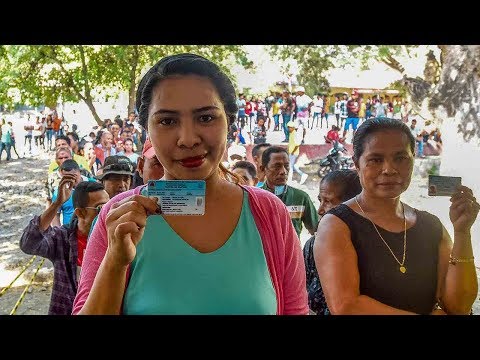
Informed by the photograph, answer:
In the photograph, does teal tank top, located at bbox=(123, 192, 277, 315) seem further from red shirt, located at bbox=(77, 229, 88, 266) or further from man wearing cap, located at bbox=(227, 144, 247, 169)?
red shirt, located at bbox=(77, 229, 88, 266)

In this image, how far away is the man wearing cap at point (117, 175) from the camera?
70.7 inches

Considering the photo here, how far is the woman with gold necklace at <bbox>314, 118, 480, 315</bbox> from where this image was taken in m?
1.60

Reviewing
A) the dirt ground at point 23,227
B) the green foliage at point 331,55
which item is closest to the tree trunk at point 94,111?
the dirt ground at point 23,227

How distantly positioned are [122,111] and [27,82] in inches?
20.4

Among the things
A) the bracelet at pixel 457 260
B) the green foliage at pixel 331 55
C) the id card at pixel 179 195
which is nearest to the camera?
the id card at pixel 179 195

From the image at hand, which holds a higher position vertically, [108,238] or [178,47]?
[178,47]

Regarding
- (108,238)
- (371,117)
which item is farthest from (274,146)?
(108,238)

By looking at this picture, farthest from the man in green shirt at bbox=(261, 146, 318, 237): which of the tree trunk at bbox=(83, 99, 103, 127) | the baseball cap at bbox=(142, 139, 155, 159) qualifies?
the tree trunk at bbox=(83, 99, 103, 127)

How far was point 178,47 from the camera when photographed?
6.00ft

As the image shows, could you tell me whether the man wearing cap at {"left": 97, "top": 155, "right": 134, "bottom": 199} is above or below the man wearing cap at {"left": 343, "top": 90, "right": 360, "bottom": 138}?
below

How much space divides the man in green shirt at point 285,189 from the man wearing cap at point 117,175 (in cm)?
52

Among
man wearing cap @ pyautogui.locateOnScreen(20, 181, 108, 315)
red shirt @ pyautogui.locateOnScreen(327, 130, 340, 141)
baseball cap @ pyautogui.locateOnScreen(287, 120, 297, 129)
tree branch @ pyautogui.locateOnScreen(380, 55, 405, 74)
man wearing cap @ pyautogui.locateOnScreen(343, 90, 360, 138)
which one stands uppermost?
tree branch @ pyautogui.locateOnScreen(380, 55, 405, 74)

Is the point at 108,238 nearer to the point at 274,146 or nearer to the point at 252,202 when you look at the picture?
the point at 252,202

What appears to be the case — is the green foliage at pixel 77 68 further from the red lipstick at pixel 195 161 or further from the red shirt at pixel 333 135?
the red lipstick at pixel 195 161
